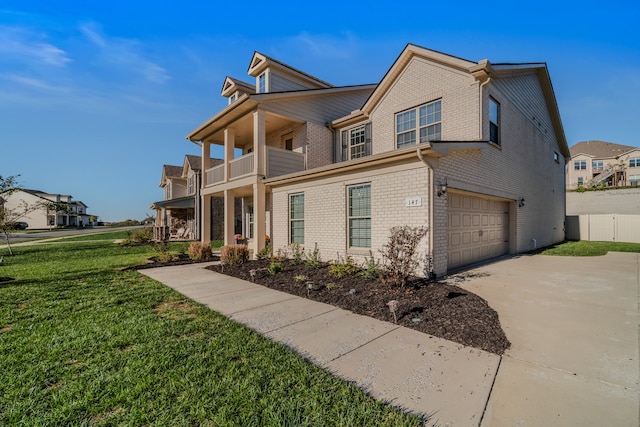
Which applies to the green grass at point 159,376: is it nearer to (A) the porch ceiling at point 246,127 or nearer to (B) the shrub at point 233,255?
(B) the shrub at point 233,255

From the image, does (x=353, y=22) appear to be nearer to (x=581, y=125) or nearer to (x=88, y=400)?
(x=88, y=400)

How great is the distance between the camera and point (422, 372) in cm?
291

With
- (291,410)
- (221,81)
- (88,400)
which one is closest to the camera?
(291,410)

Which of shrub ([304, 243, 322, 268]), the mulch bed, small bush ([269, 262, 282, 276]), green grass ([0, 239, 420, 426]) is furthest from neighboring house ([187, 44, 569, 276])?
green grass ([0, 239, 420, 426])

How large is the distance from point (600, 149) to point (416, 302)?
5523 cm

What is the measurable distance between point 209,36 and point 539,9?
35.8 ft

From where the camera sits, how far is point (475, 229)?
9.30 metres

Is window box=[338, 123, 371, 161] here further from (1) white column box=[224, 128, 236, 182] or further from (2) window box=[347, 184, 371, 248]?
(1) white column box=[224, 128, 236, 182]

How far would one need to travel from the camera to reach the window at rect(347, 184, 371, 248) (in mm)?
7980

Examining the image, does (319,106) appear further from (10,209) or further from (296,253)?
(10,209)

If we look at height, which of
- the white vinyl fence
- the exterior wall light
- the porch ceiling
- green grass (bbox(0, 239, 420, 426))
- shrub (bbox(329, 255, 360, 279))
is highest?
the porch ceiling

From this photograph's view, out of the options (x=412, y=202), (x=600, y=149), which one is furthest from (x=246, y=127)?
(x=600, y=149)

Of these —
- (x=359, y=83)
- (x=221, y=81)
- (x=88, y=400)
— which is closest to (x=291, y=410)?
(x=88, y=400)

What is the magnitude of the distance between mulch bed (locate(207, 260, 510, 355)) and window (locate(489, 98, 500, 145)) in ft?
20.2
